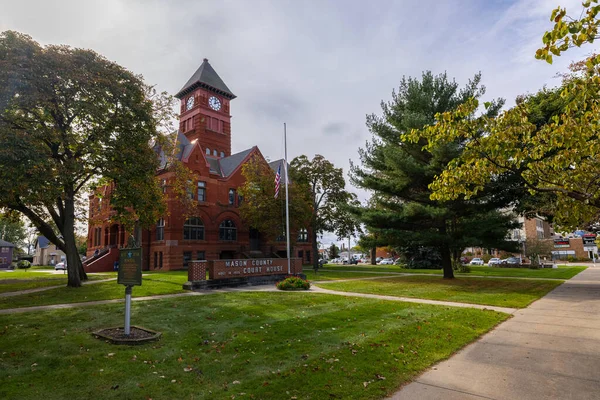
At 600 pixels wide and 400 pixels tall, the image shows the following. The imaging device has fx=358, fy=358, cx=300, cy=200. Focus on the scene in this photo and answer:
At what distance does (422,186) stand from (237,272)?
43.6 ft

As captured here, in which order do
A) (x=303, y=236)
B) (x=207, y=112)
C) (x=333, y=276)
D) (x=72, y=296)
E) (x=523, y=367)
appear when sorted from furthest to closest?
(x=207, y=112), (x=303, y=236), (x=333, y=276), (x=72, y=296), (x=523, y=367)

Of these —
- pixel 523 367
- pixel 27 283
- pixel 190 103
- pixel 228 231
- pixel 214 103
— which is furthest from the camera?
pixel 214 103

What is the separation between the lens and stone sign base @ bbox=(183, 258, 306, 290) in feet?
57.8

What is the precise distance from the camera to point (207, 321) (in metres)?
9.66

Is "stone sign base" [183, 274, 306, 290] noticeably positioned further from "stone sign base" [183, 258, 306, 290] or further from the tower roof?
the tower roof

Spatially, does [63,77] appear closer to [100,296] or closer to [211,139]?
[100,296]

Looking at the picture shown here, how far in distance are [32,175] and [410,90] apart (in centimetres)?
2126

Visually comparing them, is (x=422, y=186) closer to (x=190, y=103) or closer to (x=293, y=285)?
(x=293, y=285)

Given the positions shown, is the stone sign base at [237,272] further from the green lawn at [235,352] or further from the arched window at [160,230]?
the arched window at [160,230]

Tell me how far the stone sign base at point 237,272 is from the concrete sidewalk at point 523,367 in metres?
13.1

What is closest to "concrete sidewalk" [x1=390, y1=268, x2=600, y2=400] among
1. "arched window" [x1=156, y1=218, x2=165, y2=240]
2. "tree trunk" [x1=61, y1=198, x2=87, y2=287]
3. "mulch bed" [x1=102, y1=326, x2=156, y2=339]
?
"mulch bed" [x1=102, y1=326, x2=156, y2=339]

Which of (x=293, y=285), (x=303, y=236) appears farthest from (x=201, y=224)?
(x=293, y=285)

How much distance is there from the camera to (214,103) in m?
57.4

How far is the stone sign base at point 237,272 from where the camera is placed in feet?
57.8
